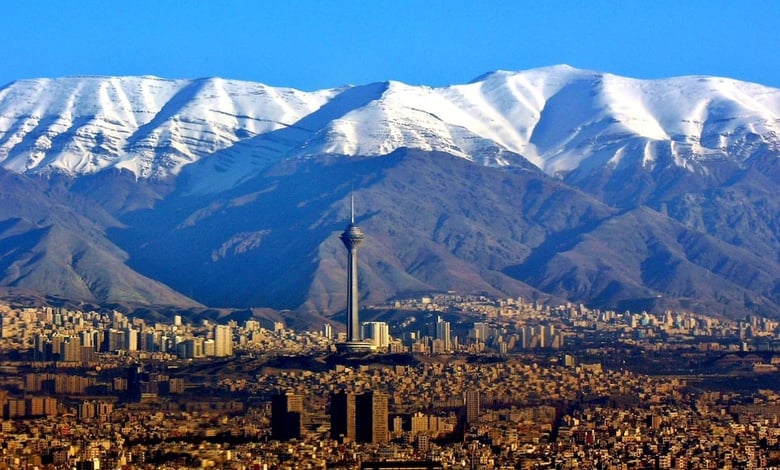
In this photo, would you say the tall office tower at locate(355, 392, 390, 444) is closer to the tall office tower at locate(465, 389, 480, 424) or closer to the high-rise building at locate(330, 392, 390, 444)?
the high-rise building at locate(330, 392, 390, 444)

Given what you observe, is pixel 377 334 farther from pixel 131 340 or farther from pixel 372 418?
pixel 372 418

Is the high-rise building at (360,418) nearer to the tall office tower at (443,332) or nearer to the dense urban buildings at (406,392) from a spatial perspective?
the dense urban buildings at (406,392)

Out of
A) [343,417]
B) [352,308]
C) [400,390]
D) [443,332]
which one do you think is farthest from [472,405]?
[443,332]

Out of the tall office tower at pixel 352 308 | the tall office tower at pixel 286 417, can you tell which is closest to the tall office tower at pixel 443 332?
the tall office tower at pixel 352 308

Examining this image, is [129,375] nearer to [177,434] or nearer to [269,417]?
[269,417]

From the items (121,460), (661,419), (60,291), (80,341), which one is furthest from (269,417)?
(60,291)

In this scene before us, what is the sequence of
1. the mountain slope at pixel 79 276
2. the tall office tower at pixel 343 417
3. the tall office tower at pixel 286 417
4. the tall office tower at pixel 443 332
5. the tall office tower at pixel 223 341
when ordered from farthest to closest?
the mountain slope at pixel 79 276 < the tall office tower at pixel 443 332 < the tall office tower at pixel 223 341 < the tall office tower at pixel 286 417 < the tall office tower at pixel 343 417
